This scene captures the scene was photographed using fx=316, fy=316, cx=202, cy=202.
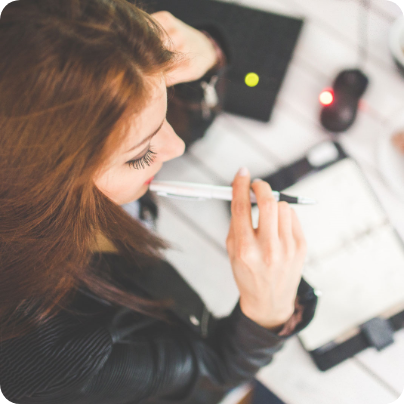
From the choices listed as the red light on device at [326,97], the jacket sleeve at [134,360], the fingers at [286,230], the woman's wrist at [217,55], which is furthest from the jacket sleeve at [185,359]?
the woman's wrist at [217,55]

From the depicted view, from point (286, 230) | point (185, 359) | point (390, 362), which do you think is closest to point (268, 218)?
point (286, 230)

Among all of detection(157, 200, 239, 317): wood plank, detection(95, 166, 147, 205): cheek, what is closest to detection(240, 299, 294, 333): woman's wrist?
detection(157, 200, 239, 317): wood plank

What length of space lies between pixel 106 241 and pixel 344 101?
0.59 metres

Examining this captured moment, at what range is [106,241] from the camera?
687 millimetres

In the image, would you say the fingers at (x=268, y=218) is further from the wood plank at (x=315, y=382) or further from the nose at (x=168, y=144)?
the wood plank at (x=315, y=382)

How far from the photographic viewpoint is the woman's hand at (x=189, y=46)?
0.64 meters

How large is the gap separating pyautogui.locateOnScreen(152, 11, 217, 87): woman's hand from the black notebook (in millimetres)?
48

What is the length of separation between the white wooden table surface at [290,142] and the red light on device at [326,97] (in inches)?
1.3

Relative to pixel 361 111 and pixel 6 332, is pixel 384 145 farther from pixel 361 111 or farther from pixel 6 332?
pixel 6 332

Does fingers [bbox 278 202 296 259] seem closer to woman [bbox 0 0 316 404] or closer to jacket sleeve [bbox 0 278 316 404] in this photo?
woman [bbox 0 0 316 404]

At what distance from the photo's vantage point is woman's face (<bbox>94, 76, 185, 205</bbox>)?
404mm

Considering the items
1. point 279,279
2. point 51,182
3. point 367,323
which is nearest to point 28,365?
point 51,182

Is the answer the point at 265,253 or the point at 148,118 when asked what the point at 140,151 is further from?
the point at 265,253

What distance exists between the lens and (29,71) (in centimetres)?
31
